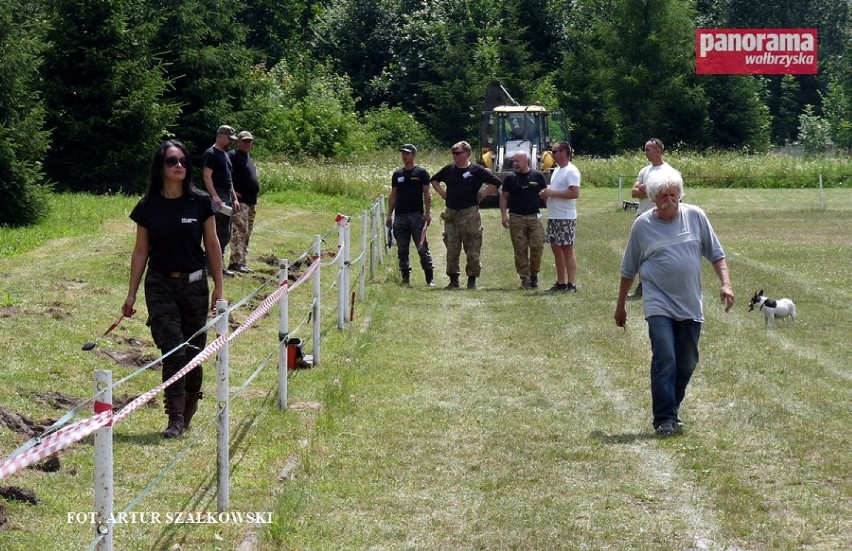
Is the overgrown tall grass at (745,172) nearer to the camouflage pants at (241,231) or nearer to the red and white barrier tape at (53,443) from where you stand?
the camouflage pants at (241,231)

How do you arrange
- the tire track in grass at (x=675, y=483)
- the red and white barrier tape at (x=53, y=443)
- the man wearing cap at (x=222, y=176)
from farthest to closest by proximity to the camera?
the man wearing cap at (x=222, y=176)
the tire track in grass at (x=675, y=483)
the red and white barrier tape at (x=53, y=443)

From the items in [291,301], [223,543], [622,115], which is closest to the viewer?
[223,543]

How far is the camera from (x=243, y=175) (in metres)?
16.8

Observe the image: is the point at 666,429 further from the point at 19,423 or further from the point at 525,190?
the point at 525,190

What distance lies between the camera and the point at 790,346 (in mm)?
12461

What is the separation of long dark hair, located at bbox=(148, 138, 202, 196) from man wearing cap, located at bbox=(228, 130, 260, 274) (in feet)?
28.0

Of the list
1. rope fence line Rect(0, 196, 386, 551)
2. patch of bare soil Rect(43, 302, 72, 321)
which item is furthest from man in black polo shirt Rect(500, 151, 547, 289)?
patch of bare soil Rect(43, 302, 72, 321)

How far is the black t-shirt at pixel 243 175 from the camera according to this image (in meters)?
16.8

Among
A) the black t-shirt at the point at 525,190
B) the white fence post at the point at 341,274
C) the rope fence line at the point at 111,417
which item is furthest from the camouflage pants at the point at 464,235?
the rope fence line at the point at 111,417

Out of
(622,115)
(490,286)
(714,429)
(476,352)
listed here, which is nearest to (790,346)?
(476,352)

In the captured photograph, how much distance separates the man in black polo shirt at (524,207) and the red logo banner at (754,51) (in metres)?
53.9

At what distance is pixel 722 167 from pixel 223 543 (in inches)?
1821

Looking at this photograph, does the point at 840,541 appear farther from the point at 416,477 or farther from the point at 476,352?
the point at 476,352

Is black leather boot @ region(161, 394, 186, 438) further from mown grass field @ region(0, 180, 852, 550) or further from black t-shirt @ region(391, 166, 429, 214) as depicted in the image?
black t-shirt @ region(391, 166, 429, 214)
